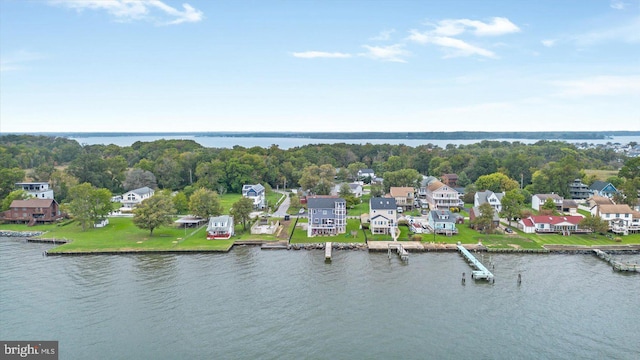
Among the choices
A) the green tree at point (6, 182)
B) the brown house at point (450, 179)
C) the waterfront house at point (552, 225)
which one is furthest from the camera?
the brown house at point (450, 179)

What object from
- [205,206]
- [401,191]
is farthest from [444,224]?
[205,206]

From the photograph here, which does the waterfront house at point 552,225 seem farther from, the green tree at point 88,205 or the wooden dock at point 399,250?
the green tree at point 88,205

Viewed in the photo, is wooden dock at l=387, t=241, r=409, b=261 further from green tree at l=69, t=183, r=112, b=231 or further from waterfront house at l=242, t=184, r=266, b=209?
green tree at l=69, t=183, r=112, b=231

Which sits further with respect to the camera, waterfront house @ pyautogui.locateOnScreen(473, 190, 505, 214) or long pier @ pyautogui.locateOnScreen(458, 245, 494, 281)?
waterfront house @ pyautogui.locateOnScreen(473, 190, 505, 214)

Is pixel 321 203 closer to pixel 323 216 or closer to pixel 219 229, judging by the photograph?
pixel 323 216

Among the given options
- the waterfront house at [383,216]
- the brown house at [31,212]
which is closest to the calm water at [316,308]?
the waterfront house at [383,216]

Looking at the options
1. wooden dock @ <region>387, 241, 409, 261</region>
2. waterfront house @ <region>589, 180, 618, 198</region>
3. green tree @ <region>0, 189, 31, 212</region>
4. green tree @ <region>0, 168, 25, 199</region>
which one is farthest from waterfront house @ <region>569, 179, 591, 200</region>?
green tree @ <region>0, 168, 25, 199</region>
